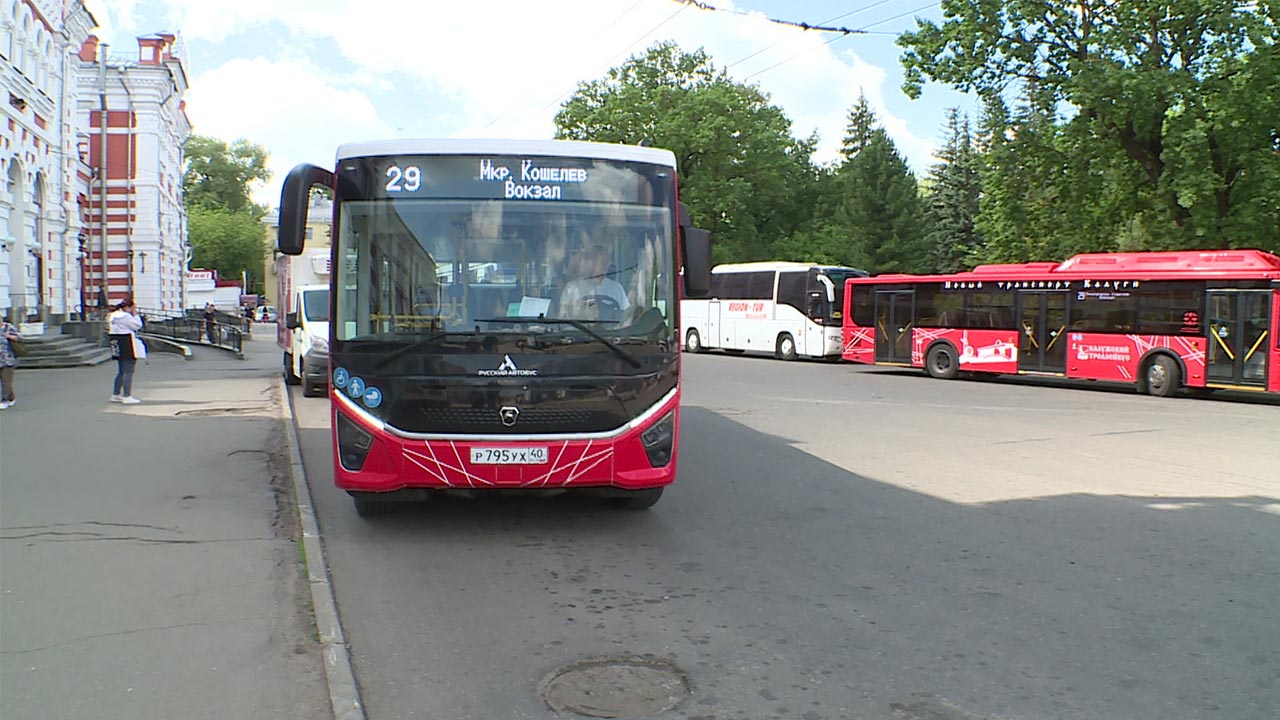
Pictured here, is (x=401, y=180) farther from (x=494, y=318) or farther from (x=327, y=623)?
(x=327, y=623)

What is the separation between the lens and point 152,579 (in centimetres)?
617

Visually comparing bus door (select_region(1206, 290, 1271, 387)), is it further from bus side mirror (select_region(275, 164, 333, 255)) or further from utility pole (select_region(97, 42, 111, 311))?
utility pole (select_region(97, 42, 111, 311))

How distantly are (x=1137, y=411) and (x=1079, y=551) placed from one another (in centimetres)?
1138

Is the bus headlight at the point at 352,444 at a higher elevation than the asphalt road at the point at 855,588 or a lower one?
higher

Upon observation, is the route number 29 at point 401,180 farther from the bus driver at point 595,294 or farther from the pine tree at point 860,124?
the pine tree at point 860,124

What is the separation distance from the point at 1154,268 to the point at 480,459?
61.1 ft

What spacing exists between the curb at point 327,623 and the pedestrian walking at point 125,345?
829 cm

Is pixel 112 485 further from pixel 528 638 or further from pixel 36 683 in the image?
pixel 528 638

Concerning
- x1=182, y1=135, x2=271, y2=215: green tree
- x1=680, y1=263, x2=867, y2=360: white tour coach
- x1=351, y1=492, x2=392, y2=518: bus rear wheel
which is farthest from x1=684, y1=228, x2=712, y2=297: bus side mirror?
x1=182, y1=135, x2=271, y2=215: green tree

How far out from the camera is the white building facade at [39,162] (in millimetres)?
25672

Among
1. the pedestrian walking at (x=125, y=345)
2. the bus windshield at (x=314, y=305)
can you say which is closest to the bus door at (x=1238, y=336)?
the bus windshield at (x=314, y=305)

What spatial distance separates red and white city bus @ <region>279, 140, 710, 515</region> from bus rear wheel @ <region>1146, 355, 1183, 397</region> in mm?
16750

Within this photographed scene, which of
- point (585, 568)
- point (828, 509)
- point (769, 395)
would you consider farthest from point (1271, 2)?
point (585, 568)

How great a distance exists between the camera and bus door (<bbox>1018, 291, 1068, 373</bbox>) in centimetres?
2295
